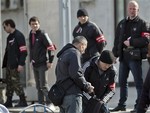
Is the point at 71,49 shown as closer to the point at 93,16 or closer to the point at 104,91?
the point at 104,91

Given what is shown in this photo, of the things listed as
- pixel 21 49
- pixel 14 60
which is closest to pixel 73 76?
pixel 21 49

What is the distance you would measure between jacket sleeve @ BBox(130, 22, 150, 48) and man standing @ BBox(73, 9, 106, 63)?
0.75 meters

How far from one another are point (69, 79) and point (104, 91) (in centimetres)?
55

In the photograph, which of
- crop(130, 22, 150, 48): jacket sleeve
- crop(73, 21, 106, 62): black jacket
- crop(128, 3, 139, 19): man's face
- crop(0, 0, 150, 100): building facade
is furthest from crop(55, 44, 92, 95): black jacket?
crop(0, 0, 150, 100): building facade

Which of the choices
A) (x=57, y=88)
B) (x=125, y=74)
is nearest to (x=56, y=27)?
(x=125, y=74)

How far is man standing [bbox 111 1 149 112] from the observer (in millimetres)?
9944

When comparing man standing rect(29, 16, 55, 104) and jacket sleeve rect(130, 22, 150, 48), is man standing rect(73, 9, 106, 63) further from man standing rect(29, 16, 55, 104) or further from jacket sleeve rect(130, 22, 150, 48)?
man standing rect(29, 16, 55, 104)

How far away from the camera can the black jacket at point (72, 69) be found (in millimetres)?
8047

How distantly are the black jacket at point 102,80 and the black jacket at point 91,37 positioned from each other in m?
2.17

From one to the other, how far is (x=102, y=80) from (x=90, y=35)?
92.7 inches

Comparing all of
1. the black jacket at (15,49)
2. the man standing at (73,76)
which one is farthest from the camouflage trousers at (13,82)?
the man standing at (73,76)

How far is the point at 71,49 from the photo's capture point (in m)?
8.17

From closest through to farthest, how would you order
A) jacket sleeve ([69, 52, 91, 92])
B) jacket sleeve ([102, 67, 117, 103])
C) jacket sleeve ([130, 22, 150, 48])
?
jacket sleeve ([69, 52, 91, 92]) → jacket sleeve ([102, 67, 117, 103]) → jacket sleeve ([130, 22, 150, 48])

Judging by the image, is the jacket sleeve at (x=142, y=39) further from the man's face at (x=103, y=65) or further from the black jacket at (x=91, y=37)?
the man's face at (x=103, y=65)
